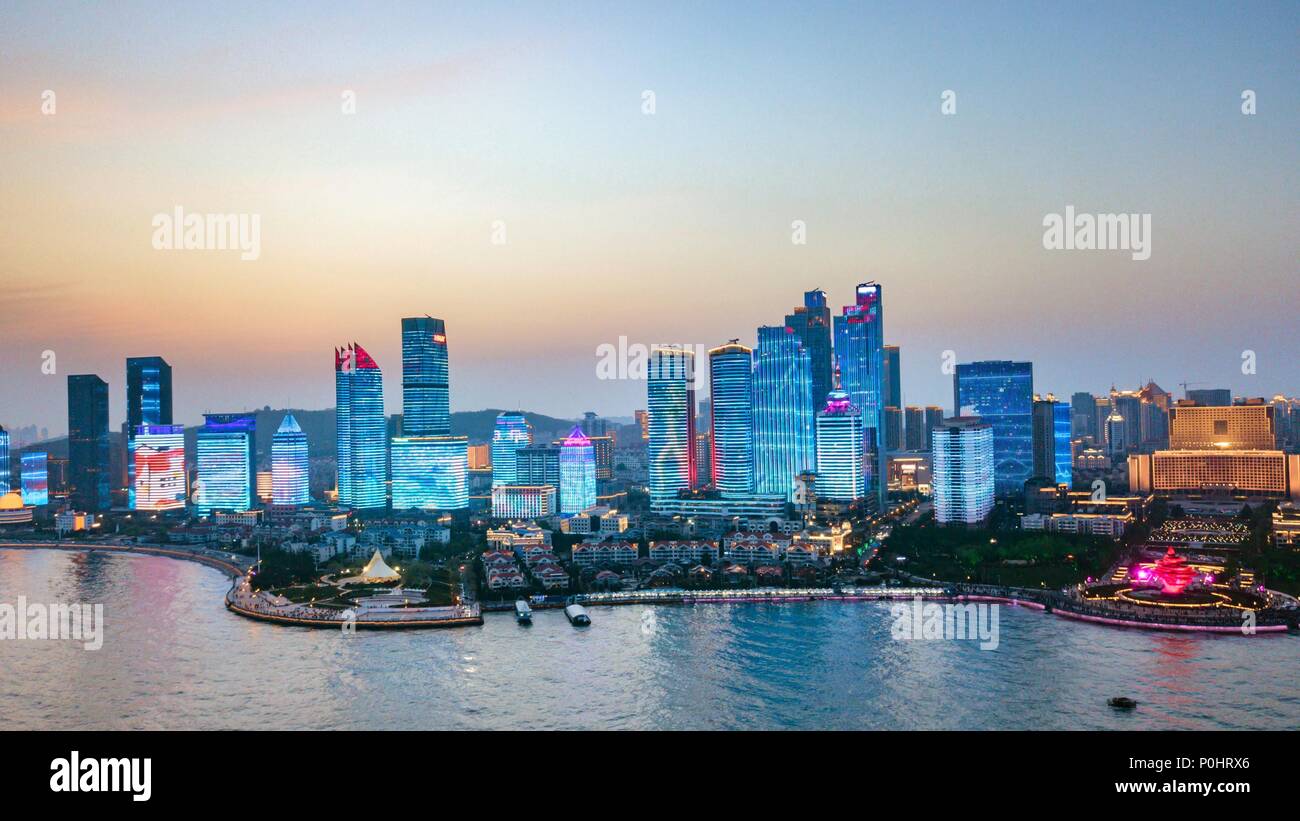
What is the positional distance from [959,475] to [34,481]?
22018mm

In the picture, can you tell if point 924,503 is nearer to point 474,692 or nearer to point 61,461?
point 474,692

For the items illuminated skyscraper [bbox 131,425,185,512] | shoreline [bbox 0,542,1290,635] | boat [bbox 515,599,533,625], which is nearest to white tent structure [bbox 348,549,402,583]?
shoreline [bbox 0,542,1290,635]

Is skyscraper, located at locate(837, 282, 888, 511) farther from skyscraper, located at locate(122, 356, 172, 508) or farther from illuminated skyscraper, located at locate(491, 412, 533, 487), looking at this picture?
skyscraper, located at locate(122, 356, 172, 508)

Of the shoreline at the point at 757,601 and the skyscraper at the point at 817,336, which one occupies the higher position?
the skyscraper at the point at 817,336

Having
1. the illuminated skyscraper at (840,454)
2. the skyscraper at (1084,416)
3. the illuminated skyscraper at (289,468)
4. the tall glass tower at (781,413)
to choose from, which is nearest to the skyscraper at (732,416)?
the tall glass tower at (781,413)

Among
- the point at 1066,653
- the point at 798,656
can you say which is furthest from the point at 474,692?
the point at 1066,653

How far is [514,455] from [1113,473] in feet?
55.3

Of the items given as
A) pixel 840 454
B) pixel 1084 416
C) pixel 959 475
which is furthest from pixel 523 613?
pixel 1084 416

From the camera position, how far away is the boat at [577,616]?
1038 cm

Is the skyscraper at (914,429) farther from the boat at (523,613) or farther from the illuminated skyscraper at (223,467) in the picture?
the boat at (523,613)

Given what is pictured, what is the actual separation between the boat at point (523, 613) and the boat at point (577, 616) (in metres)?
0.43

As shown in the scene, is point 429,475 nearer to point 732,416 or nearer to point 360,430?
point 360,430

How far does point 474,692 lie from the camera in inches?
297

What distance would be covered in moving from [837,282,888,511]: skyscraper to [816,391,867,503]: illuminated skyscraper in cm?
547
